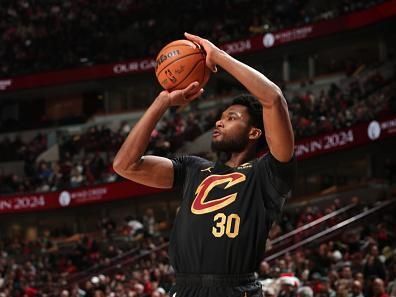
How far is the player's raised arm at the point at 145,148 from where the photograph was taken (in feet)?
13.1

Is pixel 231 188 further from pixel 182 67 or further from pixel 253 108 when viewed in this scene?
pixel 182 67

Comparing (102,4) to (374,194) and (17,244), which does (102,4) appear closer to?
(17,244)

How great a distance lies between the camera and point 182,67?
4.00 meters

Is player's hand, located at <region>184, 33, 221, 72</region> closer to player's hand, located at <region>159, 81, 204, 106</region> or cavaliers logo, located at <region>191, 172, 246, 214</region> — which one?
player's hand, located at <region>159, 81, 204, 106</region>

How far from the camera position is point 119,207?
85.3 feet

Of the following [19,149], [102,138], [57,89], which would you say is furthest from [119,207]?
[57,89]

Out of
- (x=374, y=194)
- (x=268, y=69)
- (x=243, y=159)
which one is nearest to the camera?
(x=243, y=159)

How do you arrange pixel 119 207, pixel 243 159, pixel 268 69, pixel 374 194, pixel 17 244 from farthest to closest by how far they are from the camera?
pixel 268 69 < pixel 119 207 < pixel 17 244 < pixel 374 194 < pixel 243 159

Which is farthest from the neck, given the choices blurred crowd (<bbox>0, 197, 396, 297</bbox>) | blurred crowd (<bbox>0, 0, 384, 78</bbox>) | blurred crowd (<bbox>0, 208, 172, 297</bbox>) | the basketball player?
blurred crowd (<bbox>0, 0, 384, 78</bbox>)

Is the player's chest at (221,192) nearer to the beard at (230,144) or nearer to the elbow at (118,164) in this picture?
the beard at (230,144)

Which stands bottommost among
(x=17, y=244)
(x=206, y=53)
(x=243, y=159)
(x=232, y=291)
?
(x=17, y=244)

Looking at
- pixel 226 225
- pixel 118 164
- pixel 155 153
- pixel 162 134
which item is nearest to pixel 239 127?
pixel 226 225

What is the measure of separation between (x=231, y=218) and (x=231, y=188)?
183 millimetres

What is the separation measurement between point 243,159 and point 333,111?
55.8 ft
